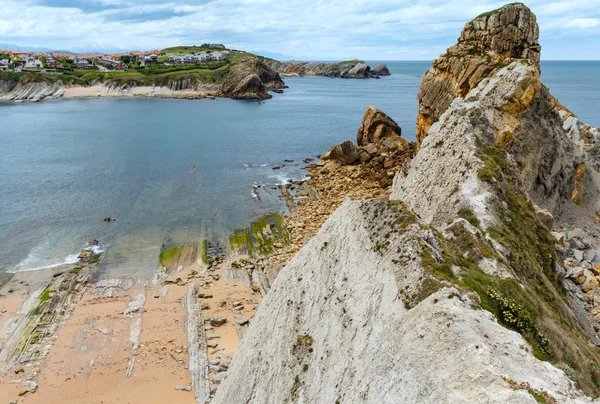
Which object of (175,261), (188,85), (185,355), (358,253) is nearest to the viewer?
(358,253)

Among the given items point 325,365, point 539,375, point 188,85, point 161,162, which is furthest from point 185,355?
point 188,85

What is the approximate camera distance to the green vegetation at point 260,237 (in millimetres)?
39719

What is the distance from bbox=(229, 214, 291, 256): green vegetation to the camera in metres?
39.7

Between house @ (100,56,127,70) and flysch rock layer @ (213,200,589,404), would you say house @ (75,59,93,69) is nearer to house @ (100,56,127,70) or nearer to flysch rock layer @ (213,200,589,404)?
house @ (100,56,127,70)

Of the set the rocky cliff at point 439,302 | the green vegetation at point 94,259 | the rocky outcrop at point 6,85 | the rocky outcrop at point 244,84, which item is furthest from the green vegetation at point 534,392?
the rocky outcrop at point 6,85

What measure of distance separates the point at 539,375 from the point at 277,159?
64.1 metres

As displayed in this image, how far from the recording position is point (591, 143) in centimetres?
3753

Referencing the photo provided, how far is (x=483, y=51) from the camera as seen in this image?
49781 millimetres

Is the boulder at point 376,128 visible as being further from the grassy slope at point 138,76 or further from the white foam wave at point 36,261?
the grassy slope at point 138,76

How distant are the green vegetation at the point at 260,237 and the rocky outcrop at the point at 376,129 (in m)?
28.7

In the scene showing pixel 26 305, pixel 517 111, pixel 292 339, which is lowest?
pixel 26 305

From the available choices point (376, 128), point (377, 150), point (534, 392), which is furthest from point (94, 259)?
point (376, 128)

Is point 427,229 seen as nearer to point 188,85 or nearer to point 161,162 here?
point 161,162

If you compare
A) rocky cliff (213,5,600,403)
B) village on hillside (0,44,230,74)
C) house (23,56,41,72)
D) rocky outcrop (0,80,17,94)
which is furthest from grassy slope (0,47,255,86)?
rocky cliff (213,5,600,403)
